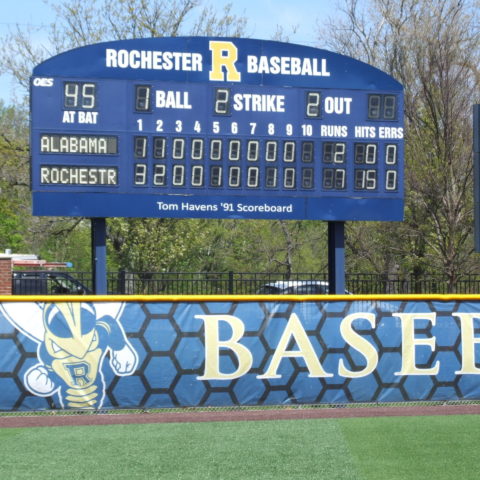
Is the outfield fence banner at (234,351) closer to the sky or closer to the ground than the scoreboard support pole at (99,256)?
closer to the ground

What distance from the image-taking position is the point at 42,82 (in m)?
13.5

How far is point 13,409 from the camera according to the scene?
9461 mm

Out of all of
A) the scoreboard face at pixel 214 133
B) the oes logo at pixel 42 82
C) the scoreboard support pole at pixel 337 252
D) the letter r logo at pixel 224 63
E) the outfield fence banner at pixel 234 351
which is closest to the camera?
the outfield fence banner at pixel 234 351

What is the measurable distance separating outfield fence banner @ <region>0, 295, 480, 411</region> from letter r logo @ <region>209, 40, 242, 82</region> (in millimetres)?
5715

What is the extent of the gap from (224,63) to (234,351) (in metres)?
6.36

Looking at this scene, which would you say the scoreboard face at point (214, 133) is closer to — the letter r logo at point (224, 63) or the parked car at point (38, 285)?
the letter r logo at point (224, 63)

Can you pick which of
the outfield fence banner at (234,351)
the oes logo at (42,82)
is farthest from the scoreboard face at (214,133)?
the outfield fence banner at (234,351)

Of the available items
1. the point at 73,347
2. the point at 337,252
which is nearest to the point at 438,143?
the point at 337,252

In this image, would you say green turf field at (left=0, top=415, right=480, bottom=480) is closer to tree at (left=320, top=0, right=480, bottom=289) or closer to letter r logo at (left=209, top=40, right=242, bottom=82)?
letter r logo at (left=209, top=40, right=242, bottom=82)

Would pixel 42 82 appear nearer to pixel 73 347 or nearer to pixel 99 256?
pixel 99 256

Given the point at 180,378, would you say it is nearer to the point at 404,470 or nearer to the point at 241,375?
the point at 241,375

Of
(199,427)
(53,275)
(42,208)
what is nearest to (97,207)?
(42,208)

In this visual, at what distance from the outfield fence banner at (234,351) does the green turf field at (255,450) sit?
726 mm

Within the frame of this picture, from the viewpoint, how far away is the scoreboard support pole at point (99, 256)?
1425 centimetres
